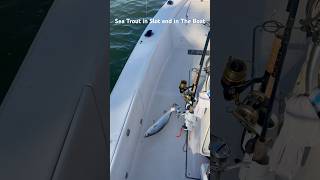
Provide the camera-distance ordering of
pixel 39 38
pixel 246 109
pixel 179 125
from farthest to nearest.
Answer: pixel 179 125
pixel 246 109
pixel 39 38

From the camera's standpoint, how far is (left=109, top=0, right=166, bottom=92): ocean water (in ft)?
24.7

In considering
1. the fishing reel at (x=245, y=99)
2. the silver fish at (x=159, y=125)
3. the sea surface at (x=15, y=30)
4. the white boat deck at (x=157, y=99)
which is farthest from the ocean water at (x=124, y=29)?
the sea surface at (x=15, y=30)

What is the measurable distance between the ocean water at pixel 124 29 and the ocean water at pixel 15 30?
5.91 metres

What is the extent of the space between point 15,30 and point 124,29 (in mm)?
7816

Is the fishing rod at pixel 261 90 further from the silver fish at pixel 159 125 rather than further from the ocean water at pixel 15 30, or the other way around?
the silver fish at pixel 159 125

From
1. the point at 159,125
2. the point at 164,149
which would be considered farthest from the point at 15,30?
the point at 159,125

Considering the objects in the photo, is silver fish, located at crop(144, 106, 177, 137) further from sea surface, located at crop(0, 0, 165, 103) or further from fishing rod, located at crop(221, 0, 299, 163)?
sea surface, located at crop(0, 0, 165, 103)

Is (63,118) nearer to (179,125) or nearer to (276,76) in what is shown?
(276,76)

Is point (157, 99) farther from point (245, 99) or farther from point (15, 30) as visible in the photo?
point (15, 30)

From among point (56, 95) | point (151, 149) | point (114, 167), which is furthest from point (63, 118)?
point (151, 149)

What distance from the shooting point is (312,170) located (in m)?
1.47

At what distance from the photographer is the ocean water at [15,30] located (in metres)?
0.83

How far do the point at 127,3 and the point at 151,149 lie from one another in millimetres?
5591

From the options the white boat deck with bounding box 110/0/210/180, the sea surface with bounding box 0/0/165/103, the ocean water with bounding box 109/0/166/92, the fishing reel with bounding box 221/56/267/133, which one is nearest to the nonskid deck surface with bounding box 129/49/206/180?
the white boat deck with bounding box 110/0/210/180
